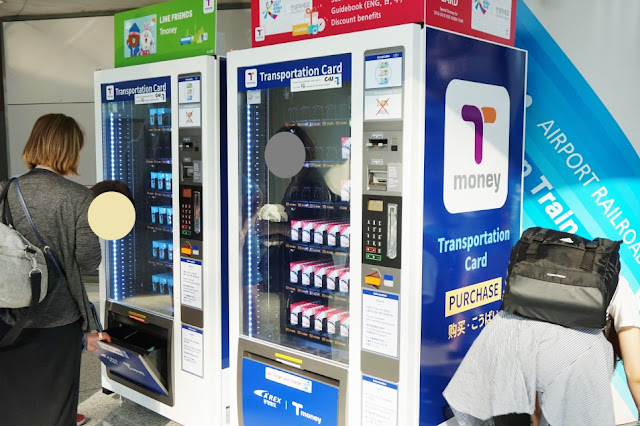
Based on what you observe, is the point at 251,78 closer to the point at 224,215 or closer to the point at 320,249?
the point at 224,215

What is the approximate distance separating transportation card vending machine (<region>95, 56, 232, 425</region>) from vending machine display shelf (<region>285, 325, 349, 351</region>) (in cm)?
46

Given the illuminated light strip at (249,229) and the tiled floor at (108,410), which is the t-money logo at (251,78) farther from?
the tiled floor at (108,410)

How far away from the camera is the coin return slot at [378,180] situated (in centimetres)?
256

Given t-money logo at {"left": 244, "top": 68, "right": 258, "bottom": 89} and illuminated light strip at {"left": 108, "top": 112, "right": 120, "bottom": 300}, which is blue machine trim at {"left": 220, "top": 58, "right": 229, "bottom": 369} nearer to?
t-money logo at {"left": 244, "top": 68, "right": 258, "bottom": 89}

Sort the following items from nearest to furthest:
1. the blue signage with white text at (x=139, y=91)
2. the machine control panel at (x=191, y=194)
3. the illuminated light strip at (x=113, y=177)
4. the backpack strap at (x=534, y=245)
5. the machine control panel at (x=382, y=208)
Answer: the backpack strap at (x=534, y=245), the machine control panel at (x=382, y=208), the machine control panel at (x=191, y=194), the blue signage with white text at (x=139, y=91), the illuminated light strip at (x=113, y=177)

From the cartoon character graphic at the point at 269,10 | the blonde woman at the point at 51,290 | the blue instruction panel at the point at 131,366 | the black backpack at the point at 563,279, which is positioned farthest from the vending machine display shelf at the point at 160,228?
the black backpack at the point at 563,279

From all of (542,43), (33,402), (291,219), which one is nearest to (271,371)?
(291,219)

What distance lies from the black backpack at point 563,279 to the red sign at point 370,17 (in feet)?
3.19

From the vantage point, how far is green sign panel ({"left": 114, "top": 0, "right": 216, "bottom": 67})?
3.39m

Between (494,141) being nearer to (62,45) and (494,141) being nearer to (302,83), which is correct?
(302,83)

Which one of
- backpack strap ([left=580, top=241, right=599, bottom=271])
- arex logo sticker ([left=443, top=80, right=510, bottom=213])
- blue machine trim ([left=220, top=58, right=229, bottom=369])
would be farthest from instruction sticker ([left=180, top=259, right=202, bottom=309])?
backpack strap ([left=580, top=241, right=599, bottom=271])

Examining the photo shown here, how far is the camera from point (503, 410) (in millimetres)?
2143

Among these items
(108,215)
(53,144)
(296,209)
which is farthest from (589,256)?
(53,144)

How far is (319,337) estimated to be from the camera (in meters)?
3.08
